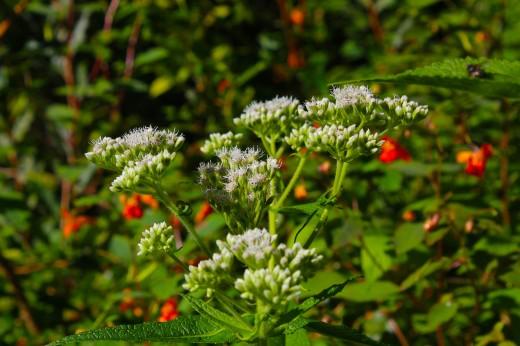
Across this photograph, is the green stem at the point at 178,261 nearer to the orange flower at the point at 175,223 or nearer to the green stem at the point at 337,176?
the green stem at the point at 337,176

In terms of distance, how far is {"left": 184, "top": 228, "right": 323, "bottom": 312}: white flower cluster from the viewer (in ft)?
4.36

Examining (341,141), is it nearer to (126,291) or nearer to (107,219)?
(126,291)

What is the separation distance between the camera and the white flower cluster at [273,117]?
1817 mm

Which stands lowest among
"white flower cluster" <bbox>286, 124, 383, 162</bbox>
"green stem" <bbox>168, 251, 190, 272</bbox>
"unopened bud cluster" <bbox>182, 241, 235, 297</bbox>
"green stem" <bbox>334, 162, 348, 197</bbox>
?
"unopened bud cluster" <bbox>182, 241, 235, 297</bbox>

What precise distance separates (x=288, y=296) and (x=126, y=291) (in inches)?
53.2

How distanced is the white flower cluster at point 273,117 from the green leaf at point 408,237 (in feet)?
1.88

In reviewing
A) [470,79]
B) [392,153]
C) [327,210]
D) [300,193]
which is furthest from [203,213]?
[470,79]

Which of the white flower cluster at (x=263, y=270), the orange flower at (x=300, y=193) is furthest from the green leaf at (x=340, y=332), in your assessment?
the orange flower at (x=300, y=193)

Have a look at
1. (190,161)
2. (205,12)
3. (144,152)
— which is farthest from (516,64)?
(205,12)

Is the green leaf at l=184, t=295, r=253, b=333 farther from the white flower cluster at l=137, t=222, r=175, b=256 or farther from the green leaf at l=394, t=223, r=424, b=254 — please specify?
the green leaf at l=394, t=223, r=424, b=254

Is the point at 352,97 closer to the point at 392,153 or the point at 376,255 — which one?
the point at 376,255

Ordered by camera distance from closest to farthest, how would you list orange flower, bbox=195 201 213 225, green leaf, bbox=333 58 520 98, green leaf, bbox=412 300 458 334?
1. green leaf, bbox=333 58 520 98
2. green leaf, bbox=412 300 458 334
3. orange flower, bbox=195 201 213 225

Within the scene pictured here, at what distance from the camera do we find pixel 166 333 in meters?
1.33

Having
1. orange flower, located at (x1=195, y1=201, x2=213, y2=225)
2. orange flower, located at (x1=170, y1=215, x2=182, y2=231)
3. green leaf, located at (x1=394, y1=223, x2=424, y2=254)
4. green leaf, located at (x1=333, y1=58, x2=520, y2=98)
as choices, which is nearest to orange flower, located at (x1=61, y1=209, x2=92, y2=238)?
orange flower, located at (x1=170, y1=215, x2=182, y2=231)
